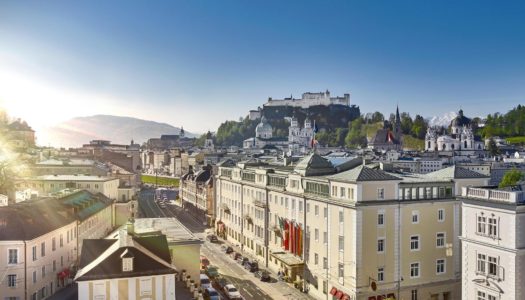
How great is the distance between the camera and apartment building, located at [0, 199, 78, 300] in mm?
35406

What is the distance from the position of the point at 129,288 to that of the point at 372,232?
21495mm

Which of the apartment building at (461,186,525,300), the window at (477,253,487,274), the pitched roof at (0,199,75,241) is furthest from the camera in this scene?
the pitched roof at (0,199,75,241)

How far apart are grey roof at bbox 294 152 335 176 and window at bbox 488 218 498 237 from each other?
852 inches

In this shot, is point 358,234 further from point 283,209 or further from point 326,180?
point 283,209

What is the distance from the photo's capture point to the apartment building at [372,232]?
4212cm

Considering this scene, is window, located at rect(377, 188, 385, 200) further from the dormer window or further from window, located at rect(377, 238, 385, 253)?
the dormer window

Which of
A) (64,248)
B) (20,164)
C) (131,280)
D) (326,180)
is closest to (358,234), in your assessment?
(326,180)

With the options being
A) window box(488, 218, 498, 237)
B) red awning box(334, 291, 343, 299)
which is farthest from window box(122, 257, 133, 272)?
window box(488, 218, 498, 237)

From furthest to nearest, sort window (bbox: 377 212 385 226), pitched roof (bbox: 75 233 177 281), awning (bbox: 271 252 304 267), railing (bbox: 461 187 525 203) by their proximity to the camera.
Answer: awning (bbox: 271 252 304 267) < window (bbox: 377 212 385 226) < railing (bbox: 461 187 525 203) < pitched roof (bbox: 75 233 177 281)

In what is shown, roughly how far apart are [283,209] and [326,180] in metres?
11.0

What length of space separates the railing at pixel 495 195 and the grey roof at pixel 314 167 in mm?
19556

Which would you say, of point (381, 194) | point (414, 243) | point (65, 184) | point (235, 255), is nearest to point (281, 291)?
point (414, 243)

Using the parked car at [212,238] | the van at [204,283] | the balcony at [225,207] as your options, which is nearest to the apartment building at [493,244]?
the van at [204,283]

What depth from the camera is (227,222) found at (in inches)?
3076
